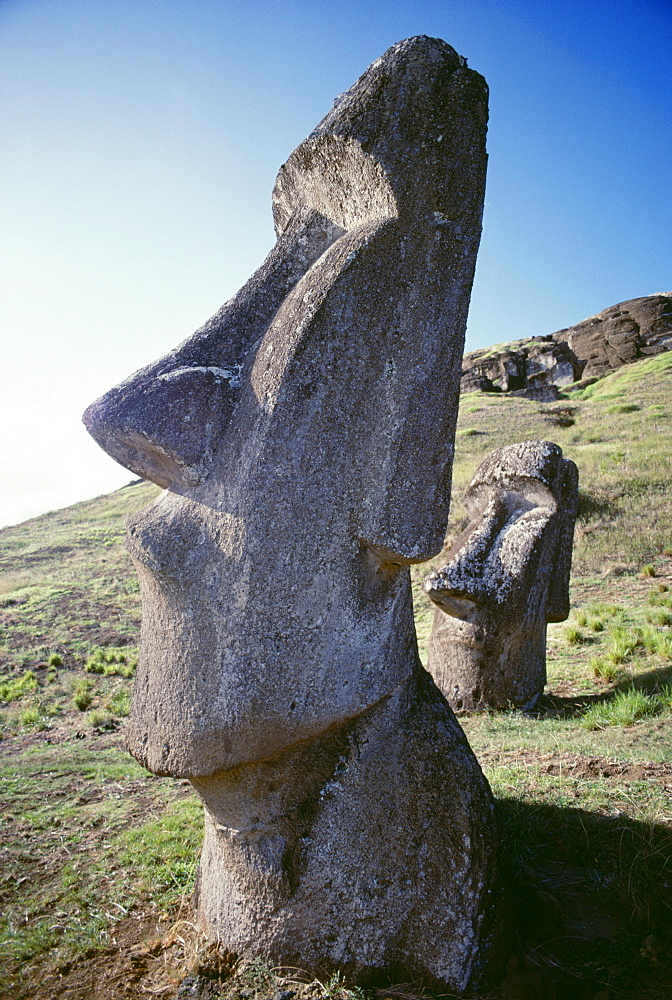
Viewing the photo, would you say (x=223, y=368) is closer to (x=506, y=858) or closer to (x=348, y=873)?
(x=348, y=873)

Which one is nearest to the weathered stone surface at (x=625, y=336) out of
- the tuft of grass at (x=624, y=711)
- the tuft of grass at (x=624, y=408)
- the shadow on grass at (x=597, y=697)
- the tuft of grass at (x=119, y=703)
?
the tuft of grass at (x=624, y=408)

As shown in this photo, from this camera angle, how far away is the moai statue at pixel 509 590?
545cm

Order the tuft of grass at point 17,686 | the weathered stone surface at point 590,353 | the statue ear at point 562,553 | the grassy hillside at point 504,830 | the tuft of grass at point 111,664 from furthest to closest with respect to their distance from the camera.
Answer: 1. the weathered stone surface at point 590,353
2. the tuft of grass at point 111,664
3. the tuft of grass at point 17,686
4. the statue ear at point 562,553
5. the grassy hillside at point 504,830

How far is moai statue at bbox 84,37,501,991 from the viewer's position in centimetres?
201

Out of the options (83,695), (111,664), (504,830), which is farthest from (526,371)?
(504,830)

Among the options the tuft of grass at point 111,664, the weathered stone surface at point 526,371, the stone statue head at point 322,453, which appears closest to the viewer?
the stone statue head at point 322,453

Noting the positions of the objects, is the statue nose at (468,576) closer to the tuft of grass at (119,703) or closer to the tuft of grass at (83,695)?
the tuft of grass at (119,703)

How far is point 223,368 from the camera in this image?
228cm

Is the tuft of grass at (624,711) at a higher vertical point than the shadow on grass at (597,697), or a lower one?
higher

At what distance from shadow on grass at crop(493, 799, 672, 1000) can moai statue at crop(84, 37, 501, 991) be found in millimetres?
228

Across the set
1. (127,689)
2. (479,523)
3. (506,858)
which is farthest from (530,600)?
(127,689)

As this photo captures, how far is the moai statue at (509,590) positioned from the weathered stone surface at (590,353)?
41728 mm

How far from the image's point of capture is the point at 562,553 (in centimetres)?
570

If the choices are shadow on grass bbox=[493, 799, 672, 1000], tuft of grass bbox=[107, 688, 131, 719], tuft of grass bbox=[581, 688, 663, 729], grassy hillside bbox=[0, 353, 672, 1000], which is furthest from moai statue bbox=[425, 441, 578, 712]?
tuft of grass bbox=[107, 688, 131, 719]
